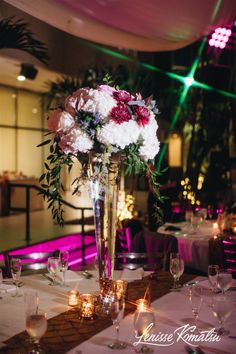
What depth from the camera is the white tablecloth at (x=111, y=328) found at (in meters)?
1.84

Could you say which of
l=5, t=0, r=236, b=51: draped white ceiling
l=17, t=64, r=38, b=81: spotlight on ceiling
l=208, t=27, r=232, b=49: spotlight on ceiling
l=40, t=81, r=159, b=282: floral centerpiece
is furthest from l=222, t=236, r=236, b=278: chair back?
l=17, t=64, r=38, b=81: spotlight on ceiling

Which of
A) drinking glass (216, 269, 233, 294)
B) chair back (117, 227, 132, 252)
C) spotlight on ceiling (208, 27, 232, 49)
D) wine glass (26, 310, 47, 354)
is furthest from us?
spotlight on ceiling (208, 27, 232, 49)

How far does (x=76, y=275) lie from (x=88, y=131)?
1036mm

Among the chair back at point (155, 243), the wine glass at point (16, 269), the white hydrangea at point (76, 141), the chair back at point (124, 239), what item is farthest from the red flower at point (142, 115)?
the chair back at point (124, 239)

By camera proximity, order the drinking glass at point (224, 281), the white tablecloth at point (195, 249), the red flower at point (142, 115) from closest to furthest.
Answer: the red flower at point (142, 115), the drinking glass at point (224, 281), the white tablecloth at point (195, 249)

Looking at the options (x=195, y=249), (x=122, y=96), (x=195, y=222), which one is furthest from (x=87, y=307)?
(x=195, y=222)

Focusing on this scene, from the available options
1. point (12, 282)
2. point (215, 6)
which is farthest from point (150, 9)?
point (12, 282)

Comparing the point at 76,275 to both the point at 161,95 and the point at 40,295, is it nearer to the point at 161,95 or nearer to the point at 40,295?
the point at 40,295

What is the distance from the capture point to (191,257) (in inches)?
175

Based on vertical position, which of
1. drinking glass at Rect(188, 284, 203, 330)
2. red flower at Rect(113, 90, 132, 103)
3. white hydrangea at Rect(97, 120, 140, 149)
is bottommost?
drinking glass at Rect(188, 284, 203, 330)

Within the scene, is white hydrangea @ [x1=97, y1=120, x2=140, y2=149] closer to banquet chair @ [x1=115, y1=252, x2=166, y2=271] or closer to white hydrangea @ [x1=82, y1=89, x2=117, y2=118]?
white hydrangea @ [x1=82, y1=89, x2=117, y2=118]

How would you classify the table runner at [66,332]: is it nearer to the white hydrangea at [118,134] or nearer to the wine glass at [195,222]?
the white hydrangea at [118,134]

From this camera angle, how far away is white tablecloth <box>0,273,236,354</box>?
6.02ft

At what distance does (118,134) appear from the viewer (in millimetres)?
2154
